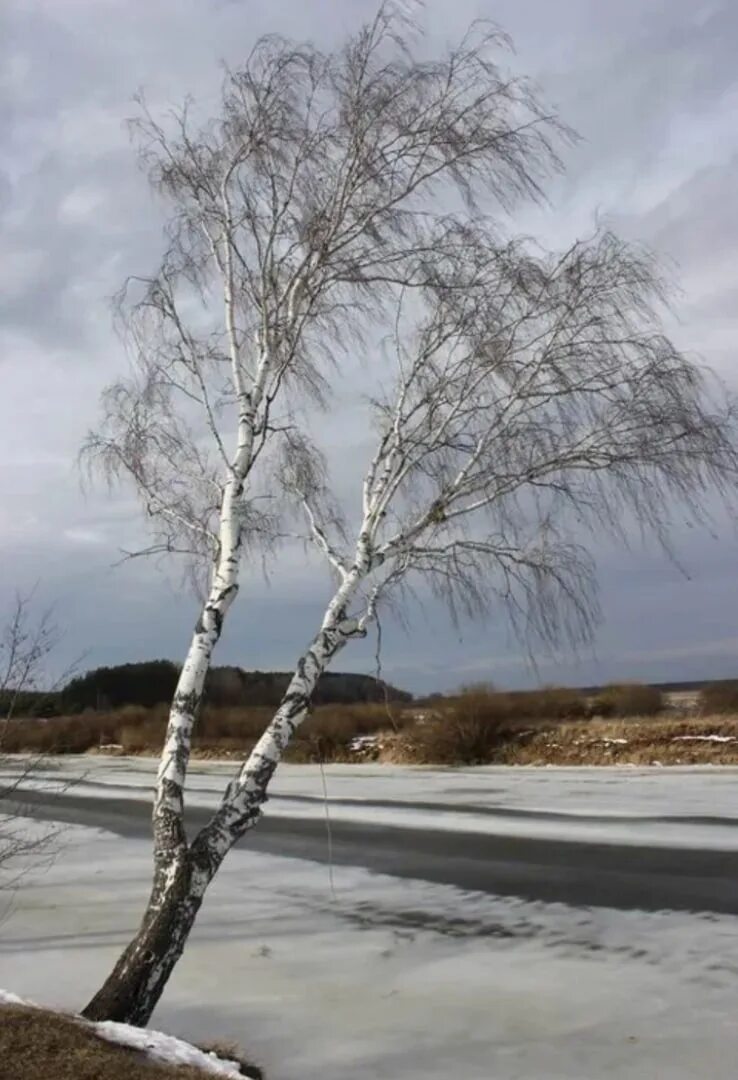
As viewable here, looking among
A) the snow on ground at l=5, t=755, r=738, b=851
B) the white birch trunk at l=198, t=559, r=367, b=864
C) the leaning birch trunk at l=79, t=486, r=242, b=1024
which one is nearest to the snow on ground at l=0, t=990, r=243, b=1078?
the leaning birch trunk at l=79, t=486, r=242, b=1024

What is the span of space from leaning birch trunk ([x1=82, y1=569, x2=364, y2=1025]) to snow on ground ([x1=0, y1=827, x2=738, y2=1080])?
944mm

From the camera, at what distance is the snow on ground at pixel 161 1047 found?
5.89 m

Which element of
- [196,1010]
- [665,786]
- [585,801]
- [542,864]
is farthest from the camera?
[665,786]

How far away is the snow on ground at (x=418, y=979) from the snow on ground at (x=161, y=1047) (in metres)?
0.82

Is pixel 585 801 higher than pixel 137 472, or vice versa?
pixel 137 472

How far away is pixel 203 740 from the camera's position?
4578 centimetres

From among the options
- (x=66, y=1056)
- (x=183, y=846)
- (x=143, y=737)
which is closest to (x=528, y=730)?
(x=143, y=737)

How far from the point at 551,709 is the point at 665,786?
40.9ft

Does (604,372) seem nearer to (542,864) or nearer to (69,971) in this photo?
(69,971)

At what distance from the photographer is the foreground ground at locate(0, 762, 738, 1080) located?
278 inches

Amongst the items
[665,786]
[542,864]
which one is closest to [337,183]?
[542,864]

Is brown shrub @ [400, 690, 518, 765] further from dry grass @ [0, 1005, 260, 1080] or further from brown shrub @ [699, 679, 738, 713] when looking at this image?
dry grass @ [0, 1005, 260, 1080]

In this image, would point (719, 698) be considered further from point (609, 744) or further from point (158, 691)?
point (158, 691)

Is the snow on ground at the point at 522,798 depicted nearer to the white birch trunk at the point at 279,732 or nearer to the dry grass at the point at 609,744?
the dry grass at the point at 609,744
